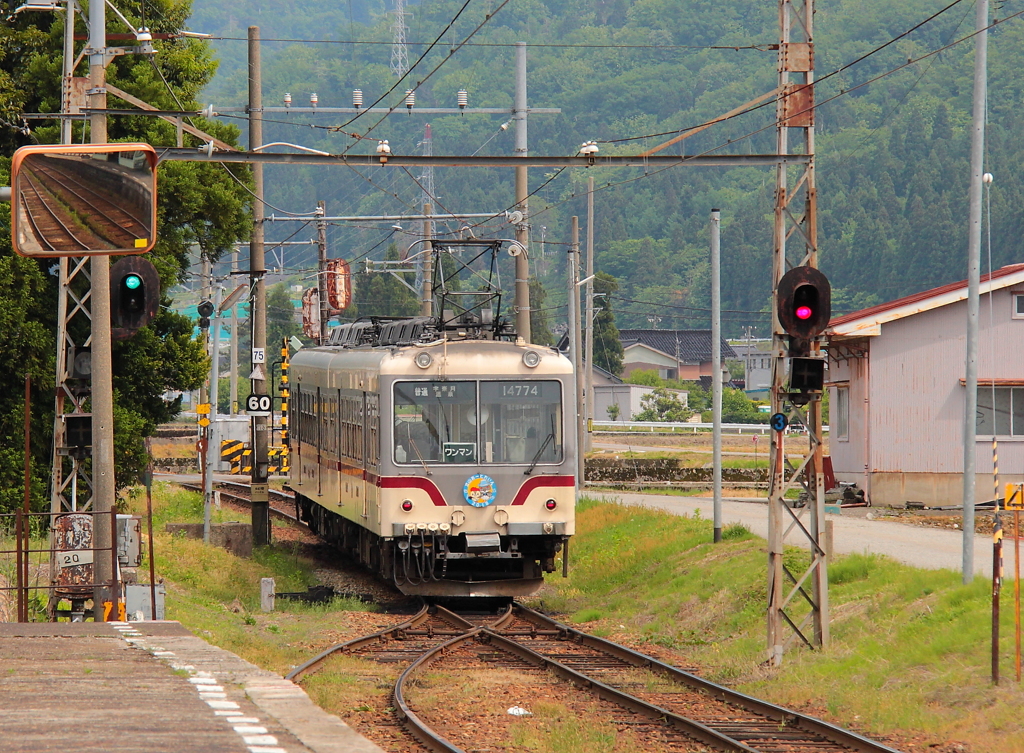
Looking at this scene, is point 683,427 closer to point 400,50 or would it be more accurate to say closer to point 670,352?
point 670,352

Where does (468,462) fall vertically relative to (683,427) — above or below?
above

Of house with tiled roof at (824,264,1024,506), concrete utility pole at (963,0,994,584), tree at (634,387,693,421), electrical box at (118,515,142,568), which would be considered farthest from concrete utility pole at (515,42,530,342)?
tree at (634,387,693,421)

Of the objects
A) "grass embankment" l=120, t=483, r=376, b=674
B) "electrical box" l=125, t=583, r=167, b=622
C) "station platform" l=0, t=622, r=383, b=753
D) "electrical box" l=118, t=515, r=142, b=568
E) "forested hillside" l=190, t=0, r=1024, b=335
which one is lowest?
"grass embankment" l=120, t=483, r=376, b=674

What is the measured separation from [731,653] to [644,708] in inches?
128

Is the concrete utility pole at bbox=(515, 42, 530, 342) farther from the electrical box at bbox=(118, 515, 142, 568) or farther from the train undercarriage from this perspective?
the electrical box at bbox=(118, 515, 142, 568)

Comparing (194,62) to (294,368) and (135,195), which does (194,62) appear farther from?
(135,195)

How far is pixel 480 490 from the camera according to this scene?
17531 mm

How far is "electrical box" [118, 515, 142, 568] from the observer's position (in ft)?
49.1

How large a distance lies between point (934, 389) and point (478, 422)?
11.9 m

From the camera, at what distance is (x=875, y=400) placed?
86.8 feet

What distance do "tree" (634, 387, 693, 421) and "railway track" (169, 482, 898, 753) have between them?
166ft

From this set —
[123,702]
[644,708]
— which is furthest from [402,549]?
[123,702]

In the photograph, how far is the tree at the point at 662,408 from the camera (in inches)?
2697

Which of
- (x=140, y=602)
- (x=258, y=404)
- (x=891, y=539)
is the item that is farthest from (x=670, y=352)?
(x=140, y=602)
